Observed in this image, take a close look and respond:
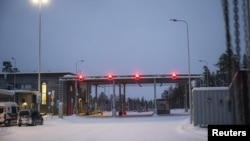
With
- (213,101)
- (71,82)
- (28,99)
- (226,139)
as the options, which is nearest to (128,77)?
(71,82)

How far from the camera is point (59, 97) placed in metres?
77.6

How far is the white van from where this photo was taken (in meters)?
39.8

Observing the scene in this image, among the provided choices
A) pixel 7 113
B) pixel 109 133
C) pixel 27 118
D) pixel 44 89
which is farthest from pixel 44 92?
pixel 109 133

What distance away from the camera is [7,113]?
1590 inches

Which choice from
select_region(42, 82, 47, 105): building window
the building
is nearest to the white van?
the building

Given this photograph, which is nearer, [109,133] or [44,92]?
[109,133]

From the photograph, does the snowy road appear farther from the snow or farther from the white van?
the white van

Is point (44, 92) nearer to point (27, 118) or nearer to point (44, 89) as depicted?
point (44, 89)

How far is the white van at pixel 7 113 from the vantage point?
130 feet

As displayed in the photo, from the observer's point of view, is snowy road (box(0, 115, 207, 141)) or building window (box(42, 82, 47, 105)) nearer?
snowy road (box(0, 115, 207, 141))

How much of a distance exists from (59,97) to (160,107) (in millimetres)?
20005

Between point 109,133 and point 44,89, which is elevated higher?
point 44,89

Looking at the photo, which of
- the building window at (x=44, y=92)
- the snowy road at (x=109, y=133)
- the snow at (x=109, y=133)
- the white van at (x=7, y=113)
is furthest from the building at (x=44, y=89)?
the snowy road at (x=109, y=133)

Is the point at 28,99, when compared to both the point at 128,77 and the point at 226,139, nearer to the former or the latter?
the point at 128,77
